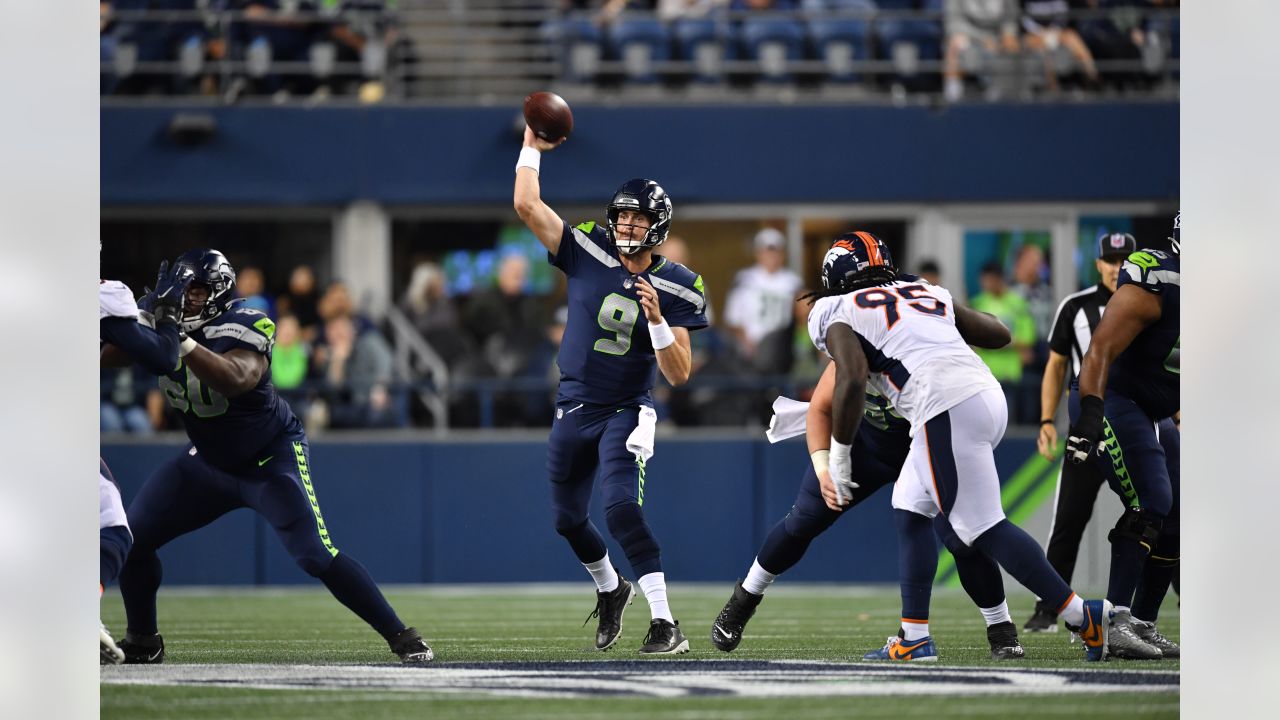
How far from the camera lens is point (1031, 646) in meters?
6.57

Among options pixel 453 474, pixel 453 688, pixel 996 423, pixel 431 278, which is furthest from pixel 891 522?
pixel 453 688

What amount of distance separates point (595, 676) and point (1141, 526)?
2.30 metres

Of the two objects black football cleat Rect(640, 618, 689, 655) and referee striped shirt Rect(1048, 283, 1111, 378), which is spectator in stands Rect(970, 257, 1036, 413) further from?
black football cleat Rect(640, 618, 689, 655)

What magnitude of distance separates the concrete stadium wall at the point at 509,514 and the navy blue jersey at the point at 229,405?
551 cm

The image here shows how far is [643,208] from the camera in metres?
6.45

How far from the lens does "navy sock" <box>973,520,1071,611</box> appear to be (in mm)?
5492

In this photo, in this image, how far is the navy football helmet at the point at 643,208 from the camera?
6453mm

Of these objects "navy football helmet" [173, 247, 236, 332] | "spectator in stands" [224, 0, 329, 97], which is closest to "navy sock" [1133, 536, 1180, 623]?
"navy football helmet" [173, 247, 236, 332]

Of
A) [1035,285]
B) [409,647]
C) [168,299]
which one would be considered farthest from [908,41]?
[168,299]

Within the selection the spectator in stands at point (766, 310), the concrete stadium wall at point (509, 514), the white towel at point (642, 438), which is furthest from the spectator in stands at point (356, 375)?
the white towel at point (642, 438)

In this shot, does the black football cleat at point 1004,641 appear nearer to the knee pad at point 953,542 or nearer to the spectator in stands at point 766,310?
the knee pad at point 953,542

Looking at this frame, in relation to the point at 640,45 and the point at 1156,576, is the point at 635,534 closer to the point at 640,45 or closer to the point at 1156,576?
the point at 1156,576

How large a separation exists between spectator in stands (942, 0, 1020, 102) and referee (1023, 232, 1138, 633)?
6.31 metres
